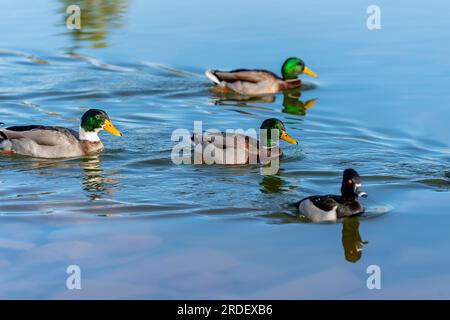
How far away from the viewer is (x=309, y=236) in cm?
1115

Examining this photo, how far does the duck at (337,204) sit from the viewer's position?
11547 mm

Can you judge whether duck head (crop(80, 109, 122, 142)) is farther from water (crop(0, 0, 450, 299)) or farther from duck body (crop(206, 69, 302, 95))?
duck body (crop(206, 69, 302, 95))

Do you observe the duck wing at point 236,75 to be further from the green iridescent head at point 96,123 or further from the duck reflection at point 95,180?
the duck reflection at point 95,180

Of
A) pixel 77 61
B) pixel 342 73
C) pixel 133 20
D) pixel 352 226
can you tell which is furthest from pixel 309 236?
pixel 133 20

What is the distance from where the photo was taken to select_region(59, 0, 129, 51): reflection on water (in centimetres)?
2225

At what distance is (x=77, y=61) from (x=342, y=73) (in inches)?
211

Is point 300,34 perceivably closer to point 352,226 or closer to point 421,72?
point 421,72

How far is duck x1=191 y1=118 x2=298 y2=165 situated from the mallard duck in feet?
4.93

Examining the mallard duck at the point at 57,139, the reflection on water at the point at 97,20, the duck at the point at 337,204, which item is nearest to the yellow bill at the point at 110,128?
the mallard duck at the point at 57,139

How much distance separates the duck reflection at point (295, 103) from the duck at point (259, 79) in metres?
0.15

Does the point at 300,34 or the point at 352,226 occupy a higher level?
the point at 300,34

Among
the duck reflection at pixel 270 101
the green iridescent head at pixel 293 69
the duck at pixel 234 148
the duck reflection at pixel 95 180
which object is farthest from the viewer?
the green iridescent head at pixel 293 69
